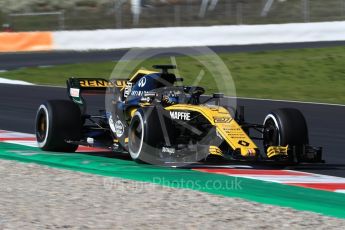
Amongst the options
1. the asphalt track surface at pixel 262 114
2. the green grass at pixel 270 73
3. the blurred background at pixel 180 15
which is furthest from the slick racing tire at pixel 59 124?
the blurred background at pixel 180 15

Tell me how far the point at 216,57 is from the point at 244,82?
4357mm

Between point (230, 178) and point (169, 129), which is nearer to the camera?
point (230, 178)

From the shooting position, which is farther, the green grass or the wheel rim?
the green grass

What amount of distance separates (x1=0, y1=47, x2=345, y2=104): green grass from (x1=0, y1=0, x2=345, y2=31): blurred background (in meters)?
Result: 5.85

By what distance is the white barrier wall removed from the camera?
2925 centimetres

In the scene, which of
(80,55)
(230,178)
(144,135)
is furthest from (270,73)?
(230,178)

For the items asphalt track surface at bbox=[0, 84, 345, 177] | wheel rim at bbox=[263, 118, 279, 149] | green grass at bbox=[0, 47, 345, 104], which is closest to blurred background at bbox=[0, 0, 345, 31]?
green grass at bbox=[0, 47, 345, 104]

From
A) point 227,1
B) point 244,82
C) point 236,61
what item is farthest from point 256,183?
point 227,1

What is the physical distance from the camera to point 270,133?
9.59 meters

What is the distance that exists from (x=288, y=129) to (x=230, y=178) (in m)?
1.19

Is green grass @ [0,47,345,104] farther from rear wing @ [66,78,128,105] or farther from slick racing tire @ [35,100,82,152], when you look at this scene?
slick racing tire @ [35,100,82,152]

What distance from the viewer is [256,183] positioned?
26.7ft

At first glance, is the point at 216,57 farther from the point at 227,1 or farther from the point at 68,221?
the point at 68,221

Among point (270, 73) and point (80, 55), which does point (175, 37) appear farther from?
point (270, 73)
